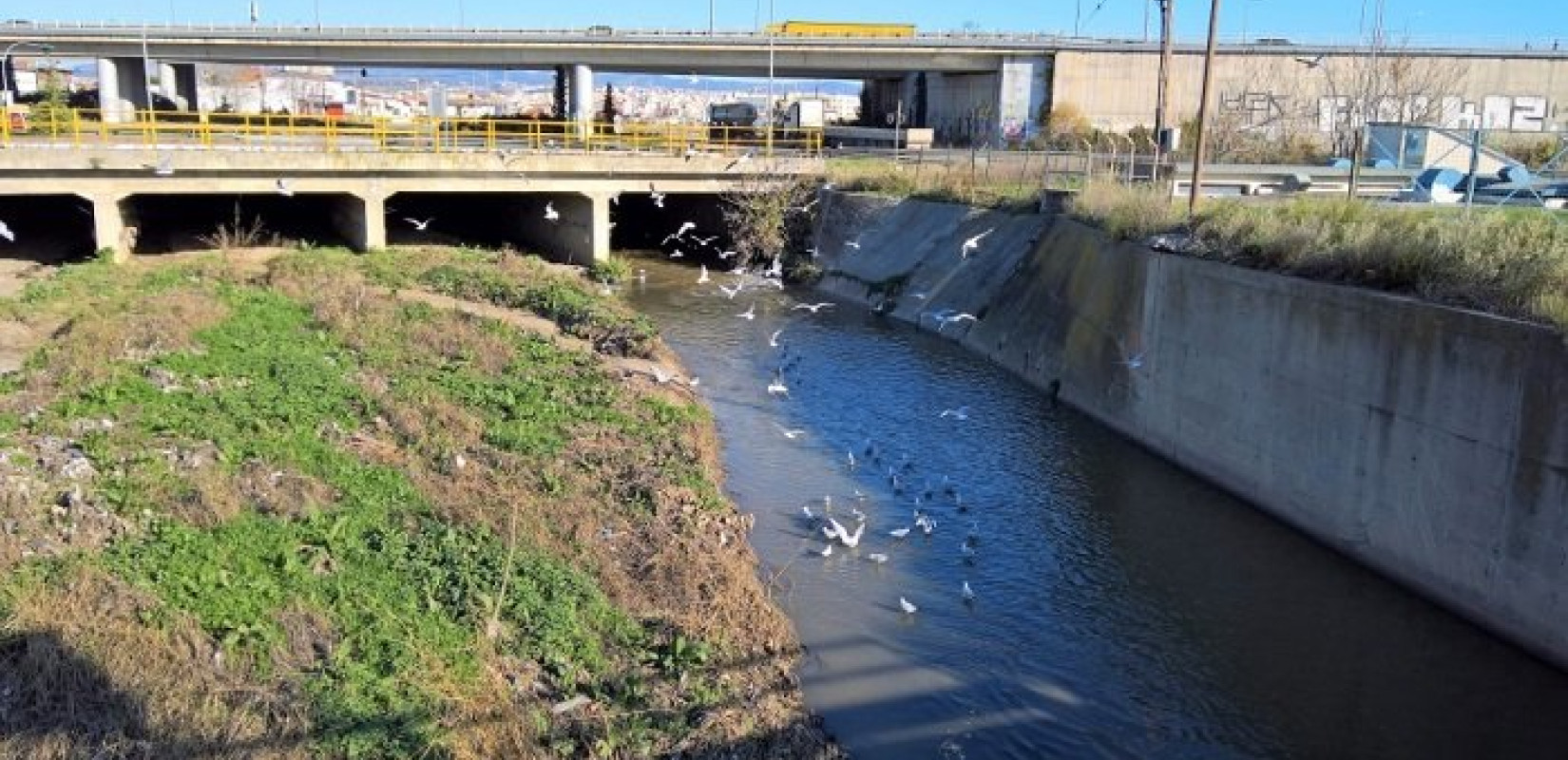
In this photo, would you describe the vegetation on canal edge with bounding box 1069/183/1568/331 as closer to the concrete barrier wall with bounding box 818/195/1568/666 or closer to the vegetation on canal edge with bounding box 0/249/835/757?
the concrete barrier wall with bounding box 818/195/1568/666

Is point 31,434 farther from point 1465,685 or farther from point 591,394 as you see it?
point 1465,685

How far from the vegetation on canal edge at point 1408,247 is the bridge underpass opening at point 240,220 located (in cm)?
2636

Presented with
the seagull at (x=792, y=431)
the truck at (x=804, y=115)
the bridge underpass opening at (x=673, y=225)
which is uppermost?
the truck at (x=804, y=115)

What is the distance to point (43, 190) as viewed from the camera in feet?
108

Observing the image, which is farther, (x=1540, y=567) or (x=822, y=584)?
(x=822, y=584)

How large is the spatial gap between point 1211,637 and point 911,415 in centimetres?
1015

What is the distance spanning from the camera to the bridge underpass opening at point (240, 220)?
37406 millimetres

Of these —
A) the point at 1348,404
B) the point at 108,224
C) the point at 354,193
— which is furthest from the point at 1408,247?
the point at 108,224

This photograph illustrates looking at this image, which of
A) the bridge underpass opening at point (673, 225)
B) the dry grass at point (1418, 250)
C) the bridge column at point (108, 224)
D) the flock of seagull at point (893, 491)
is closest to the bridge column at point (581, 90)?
the bridge underpass opening at point (673, 225)

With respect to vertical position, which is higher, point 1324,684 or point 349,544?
point 349,544

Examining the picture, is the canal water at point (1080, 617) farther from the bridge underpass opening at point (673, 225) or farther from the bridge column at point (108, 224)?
the bridge underpass opening at point (673, 225)

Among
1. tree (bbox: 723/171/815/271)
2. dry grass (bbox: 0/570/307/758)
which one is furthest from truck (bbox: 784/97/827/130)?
dry grass (bbox: 0/570/307/758)

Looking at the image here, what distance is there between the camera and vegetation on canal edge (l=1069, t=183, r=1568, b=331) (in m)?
15.2

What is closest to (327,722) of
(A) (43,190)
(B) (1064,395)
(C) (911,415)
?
(C) (911,415)
